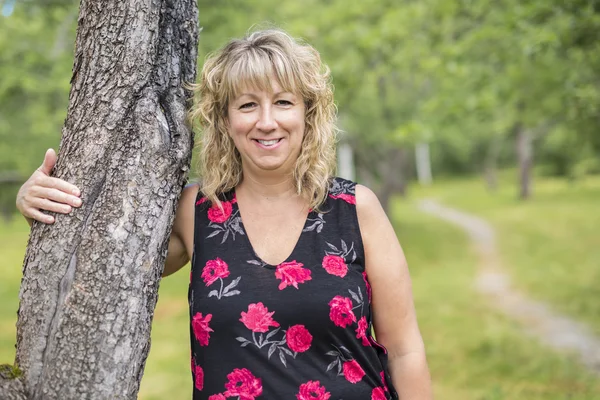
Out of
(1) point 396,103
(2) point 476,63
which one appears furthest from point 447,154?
(2) point 476,63

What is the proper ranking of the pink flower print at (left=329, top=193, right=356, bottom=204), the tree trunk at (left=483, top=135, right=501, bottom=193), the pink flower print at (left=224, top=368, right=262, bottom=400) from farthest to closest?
the tree trunk at (left=483, top=135, right=501, bottom=193) → the pink flower print at (left=329, top=193, right=356, bottom=204) → the pink flower print at (left=224, top=368, right=262, bottom=400)

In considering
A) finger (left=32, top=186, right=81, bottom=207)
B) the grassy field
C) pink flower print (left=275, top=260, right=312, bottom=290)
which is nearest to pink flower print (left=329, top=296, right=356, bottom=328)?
pink flower print (left=275, top=260, right=312, bottom=290)

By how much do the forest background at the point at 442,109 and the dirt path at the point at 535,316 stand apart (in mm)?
189

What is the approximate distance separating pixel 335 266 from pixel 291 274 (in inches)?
6.0

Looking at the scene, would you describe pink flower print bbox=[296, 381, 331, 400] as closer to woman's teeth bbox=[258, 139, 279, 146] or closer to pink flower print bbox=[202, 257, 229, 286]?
pink flower print bbox=[202, 257, 229, 286]

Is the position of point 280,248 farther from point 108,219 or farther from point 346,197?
point 108,219

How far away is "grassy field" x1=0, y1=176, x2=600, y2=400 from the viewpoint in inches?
273

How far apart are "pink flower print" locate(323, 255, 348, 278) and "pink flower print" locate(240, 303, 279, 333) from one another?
24 cm

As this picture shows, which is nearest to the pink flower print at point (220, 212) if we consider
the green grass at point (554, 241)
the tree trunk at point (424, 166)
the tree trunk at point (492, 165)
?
the green grass at point (554, 241)

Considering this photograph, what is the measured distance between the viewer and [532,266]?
1456 centimetres

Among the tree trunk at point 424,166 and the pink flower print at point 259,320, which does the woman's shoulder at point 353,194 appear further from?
the tree trunk at point 424,166

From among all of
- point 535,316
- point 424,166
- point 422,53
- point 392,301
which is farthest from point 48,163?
point 424,166

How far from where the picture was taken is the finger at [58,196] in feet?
6.61

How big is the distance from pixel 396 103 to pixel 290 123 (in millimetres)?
15429
